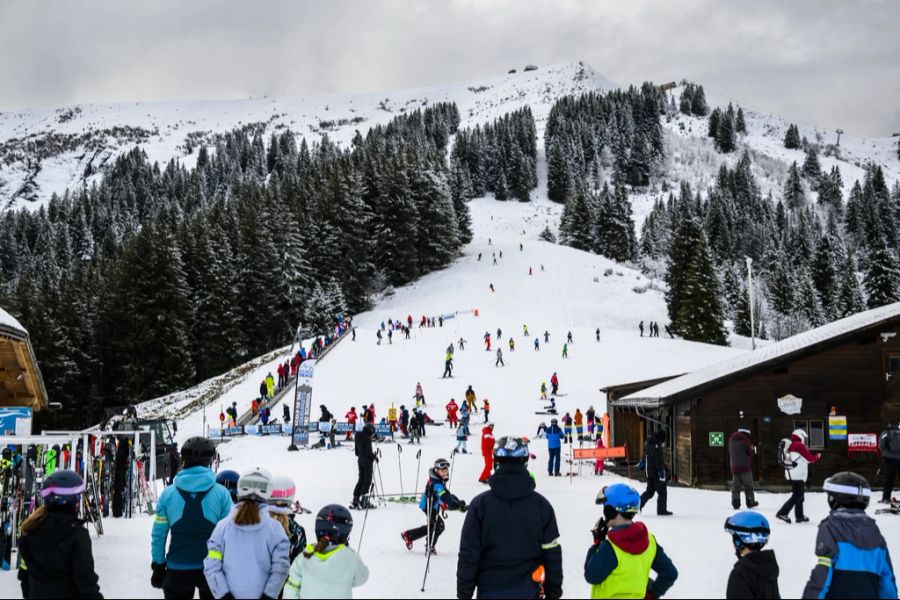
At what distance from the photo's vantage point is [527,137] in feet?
481

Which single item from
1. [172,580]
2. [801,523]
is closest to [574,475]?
[801,523]

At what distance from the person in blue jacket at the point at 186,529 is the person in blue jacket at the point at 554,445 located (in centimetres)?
1439

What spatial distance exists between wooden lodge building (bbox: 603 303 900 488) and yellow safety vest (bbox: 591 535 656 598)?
14202 millimetres

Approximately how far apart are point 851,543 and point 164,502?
4704mm

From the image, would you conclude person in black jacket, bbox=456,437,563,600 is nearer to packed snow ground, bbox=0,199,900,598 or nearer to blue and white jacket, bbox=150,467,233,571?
blue and white jacket, bbox=150,467,233,571

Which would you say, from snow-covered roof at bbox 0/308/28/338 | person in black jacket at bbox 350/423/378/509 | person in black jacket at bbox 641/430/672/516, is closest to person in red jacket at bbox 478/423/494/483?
person in black jacket at bbox 350/423/378/509

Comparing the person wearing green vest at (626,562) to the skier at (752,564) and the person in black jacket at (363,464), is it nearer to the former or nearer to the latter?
the skier at (752,564)

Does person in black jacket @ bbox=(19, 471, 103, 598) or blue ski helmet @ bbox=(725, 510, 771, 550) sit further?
person in black jacket @ bbox=(19, 471, 103, 598)

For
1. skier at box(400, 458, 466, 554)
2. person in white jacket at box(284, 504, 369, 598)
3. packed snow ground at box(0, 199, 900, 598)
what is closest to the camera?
person in white jacket at box(284, 504, 369, 598)

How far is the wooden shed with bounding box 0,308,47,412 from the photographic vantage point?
15.5 meters

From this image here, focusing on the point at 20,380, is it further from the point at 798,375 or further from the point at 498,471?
the point at 798,375

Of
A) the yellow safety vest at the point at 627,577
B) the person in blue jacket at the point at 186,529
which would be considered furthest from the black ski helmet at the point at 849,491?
the person in blue jacket at the point at 186,529

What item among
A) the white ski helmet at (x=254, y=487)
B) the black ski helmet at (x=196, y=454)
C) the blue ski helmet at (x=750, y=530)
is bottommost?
the blue ski helmet at (x=750, y=530)

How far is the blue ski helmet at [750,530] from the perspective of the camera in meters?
4.51
